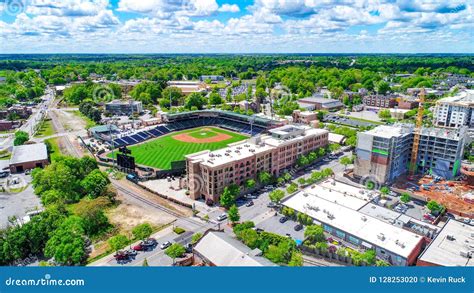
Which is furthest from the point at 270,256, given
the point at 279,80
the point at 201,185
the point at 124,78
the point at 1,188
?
the point at 124,78

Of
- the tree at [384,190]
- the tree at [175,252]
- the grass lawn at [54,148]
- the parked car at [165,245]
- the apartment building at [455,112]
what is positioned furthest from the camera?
the apartment building at [455,112]

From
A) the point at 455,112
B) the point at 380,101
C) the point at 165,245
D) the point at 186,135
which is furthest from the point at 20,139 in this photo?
the point at 380,101

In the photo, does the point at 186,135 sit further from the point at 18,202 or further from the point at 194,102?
the point at 18,202

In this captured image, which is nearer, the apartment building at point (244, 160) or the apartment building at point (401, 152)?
the apartment building at point (244, 160)

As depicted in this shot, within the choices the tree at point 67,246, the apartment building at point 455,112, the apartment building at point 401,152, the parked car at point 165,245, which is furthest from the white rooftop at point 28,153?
the apartment building at point 455,112

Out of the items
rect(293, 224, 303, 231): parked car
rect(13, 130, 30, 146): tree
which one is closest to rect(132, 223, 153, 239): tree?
rect(293, 224, 303, 231): parked car

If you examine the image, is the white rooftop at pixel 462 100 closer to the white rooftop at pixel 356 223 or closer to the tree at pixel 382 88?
the tree at pixel 382 88
